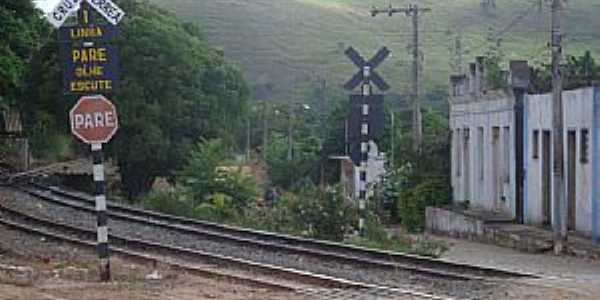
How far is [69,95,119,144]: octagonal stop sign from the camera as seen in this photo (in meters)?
15.1

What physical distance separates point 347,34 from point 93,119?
5378 inches

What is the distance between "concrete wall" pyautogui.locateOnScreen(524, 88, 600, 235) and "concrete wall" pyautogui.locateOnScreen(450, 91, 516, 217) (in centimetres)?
164

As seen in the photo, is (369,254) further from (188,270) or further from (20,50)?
(20,50)

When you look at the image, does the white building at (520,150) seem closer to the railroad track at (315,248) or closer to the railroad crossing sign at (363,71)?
the railroad crossing sign at (363,71)

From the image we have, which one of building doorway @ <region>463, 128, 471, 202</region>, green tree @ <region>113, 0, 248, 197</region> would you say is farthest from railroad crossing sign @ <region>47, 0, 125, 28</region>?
building doorway @ <region>463, 128, 471, 202</region>

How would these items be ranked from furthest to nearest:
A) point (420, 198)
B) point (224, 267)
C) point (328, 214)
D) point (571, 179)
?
point (420, 198) < point (571, 179) < point (328, 214) < point (224, 267)

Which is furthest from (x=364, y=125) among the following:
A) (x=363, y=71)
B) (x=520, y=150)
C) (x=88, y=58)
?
(x=520, y=150)

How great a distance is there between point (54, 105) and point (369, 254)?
27039 mm

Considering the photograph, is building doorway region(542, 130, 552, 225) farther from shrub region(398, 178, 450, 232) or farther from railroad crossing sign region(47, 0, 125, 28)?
railroad crossing sign region(47, 0, 125, 28)

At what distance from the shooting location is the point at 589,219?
30.2 m

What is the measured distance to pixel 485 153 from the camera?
41.5 metres

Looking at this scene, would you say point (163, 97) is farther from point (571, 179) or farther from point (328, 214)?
point (328, 214)

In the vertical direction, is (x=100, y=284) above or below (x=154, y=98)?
below

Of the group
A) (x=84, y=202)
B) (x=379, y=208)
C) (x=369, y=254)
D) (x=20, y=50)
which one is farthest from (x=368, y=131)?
(x=379, y=208)
